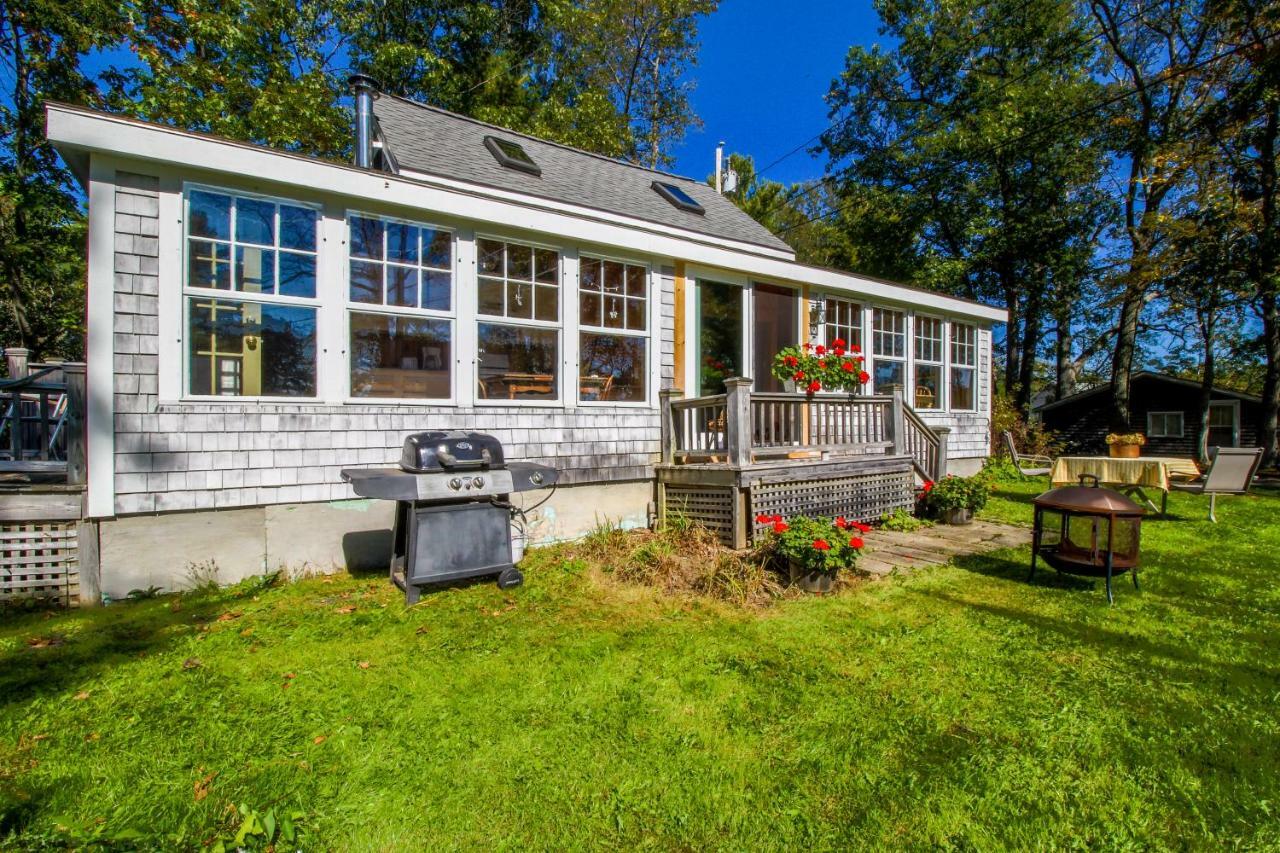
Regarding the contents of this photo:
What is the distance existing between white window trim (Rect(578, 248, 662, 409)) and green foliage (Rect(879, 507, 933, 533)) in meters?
3.31

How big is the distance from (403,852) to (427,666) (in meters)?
1.44

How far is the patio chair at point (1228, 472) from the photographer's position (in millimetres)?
7275

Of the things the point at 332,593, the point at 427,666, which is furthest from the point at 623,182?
the point at 427,666

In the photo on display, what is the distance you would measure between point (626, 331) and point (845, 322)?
13.1ft

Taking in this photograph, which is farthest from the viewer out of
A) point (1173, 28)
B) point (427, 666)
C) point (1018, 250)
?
point (1018, 250)

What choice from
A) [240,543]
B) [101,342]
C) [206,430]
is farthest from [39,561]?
[101,342]

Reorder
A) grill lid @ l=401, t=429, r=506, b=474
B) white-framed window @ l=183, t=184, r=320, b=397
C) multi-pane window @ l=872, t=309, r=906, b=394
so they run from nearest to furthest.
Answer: grill lid @ l=401, t=429, r=506, b=474 < white-framed window @ l=183, t=184, r=320, b=397 < multi-pane window @ l=872, t=309, r=906, b=394

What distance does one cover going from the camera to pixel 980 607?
4180 mm

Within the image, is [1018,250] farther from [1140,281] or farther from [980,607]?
[980,607]

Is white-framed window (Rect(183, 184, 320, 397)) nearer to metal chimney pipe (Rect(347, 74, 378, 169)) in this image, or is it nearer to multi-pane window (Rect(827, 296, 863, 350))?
metal chimney pipe (Rect(347, 74, 378, 169))

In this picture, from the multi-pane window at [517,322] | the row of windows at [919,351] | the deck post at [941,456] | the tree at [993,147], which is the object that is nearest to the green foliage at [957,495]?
the deck post at [941,456]

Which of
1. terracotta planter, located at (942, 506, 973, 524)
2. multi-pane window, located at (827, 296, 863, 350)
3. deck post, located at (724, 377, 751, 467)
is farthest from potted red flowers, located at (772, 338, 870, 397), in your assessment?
terracotta planter, located at (942, 506, 973, 524)

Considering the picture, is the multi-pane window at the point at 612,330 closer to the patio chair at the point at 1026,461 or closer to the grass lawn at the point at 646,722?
the grass lawn at the point at 646,722

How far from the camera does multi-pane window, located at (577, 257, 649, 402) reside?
6.26m
